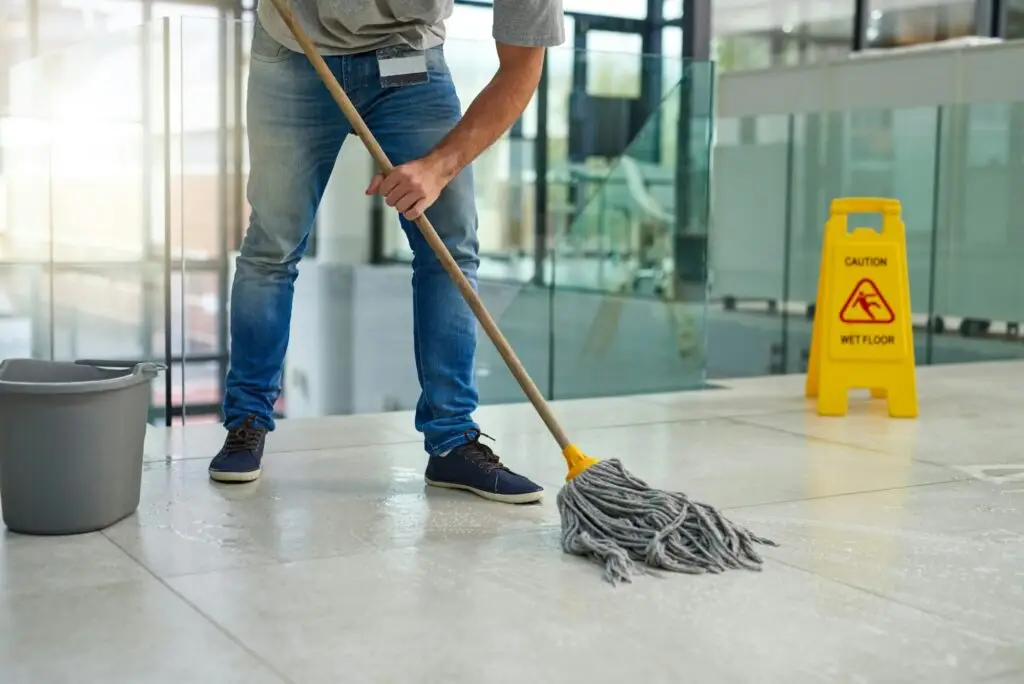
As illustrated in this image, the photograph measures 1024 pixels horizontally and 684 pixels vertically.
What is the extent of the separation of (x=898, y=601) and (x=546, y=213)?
264 centimetres

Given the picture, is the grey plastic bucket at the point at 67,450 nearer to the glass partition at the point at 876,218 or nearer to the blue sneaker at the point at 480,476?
the blue sneaker at the point at 480,476

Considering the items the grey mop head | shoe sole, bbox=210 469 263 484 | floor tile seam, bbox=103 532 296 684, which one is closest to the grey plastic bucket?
floor tile seam, bbox=103 532 296 684

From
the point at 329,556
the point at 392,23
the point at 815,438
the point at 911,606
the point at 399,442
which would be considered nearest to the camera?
the point at 911,606

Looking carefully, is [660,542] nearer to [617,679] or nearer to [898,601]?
[898,601]

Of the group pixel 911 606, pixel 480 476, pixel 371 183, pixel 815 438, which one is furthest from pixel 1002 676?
pixel 815 438

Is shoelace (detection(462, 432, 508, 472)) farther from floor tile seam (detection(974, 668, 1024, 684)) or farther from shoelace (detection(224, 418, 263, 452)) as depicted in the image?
floor tile seam (detection(974, 668, 1024, 684))

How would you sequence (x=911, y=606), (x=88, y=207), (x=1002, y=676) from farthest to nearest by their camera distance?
(x=88, y=207) < (x=911, y=606) < (x=1002, y=676)

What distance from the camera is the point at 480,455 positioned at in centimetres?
217

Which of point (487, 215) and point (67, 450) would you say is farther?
point (487, 215)

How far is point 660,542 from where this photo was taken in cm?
175

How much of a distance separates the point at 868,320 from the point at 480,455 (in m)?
1.41

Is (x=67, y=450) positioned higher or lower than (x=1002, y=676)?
higher

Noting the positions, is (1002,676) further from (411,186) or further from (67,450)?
(67,450)

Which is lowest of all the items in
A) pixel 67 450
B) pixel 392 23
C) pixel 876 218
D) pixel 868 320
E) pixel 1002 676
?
pixel 1002 676
